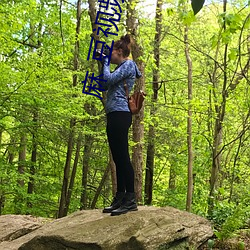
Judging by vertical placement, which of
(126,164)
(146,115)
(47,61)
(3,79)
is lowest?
(126,164)

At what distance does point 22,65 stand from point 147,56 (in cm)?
310

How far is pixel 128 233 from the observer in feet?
12.0

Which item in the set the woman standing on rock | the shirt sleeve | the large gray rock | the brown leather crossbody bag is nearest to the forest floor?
the large gray rock

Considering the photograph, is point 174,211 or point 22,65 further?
point 22,65

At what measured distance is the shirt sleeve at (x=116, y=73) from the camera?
3.83 meters

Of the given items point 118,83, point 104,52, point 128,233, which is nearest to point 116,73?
point 118,83

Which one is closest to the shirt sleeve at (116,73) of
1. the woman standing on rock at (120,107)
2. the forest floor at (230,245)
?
the woman standing on rock at (120,107)

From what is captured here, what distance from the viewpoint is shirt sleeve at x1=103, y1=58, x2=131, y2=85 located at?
383 cm

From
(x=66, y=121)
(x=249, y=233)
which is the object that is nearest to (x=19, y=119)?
(x=66, y=121)

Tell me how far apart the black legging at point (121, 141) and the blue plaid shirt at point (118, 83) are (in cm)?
8

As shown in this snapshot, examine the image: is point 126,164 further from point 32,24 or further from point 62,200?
point 32,24

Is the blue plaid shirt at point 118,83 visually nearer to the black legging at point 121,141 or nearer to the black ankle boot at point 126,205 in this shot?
the black legging at point 121,141

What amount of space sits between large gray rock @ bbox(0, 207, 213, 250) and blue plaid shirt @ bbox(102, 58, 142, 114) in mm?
1244

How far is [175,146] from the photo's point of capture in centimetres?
1220
